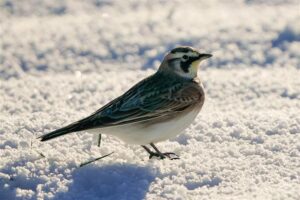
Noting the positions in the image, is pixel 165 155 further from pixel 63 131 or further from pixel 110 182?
pixel 63 131

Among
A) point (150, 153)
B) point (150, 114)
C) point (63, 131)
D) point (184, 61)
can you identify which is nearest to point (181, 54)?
point (184, 61)

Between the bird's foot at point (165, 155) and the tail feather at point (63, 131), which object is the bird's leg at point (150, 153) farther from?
the tail feather at point (63, 131)

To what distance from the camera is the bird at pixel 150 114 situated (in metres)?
5.04

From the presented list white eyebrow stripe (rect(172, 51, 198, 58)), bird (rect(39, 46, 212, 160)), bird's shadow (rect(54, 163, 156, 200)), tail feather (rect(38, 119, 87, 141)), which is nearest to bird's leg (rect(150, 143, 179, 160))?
bird (rect(39, 46, 212, 160))

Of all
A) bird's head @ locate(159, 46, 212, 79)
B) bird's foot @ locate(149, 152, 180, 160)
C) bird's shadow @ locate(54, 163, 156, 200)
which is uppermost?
bird's head @ locate(159, 46, 212, 79)

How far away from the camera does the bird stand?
198 inches

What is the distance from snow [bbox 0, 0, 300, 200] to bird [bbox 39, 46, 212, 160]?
18cm

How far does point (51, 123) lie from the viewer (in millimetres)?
5891

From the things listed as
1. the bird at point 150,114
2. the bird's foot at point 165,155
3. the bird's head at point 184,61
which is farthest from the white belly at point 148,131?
the bird's head at point 184,61

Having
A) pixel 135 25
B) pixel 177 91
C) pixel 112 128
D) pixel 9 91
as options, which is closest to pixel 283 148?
pixel 177 91

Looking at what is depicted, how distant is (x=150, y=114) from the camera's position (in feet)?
17.1

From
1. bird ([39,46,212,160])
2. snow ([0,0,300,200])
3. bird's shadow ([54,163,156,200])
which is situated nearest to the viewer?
bird's shadow ([54,163,156,200])

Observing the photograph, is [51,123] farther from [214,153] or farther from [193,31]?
[193,31]

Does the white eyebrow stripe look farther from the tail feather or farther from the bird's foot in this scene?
the tail feather
